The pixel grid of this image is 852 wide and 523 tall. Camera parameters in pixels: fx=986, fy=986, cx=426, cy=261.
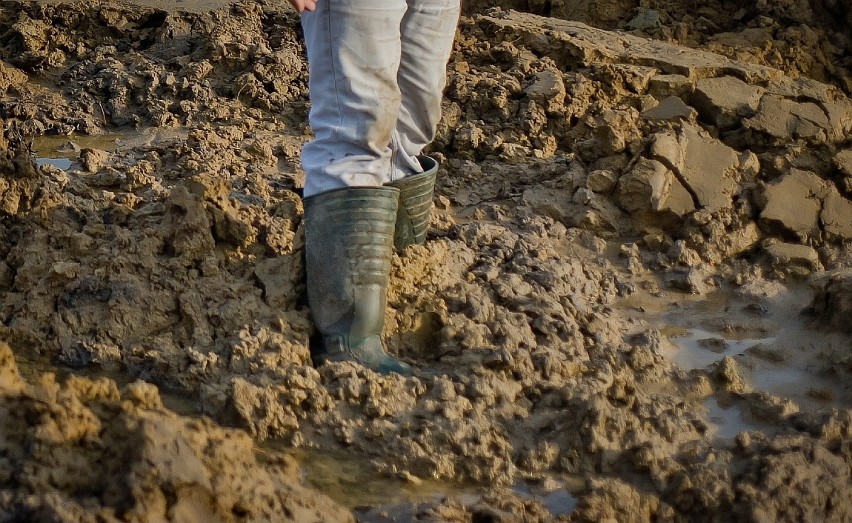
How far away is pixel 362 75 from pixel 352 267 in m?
0.51

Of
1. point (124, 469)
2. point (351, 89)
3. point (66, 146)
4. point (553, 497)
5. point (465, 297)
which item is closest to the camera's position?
point (124, 469)

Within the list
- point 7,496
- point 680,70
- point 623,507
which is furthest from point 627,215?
point 7,496

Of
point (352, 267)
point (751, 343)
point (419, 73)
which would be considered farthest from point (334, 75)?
point (751, 343)

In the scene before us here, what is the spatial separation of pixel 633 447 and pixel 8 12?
4.28m

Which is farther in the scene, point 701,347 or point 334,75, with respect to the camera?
point 701,347

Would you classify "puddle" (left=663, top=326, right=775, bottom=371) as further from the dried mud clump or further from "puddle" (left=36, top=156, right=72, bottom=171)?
"puddle" (left=36, top=156, right=72, bottom=171)

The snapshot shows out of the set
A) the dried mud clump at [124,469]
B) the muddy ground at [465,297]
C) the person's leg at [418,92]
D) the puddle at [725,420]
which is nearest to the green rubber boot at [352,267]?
the muddy ground at [465,297]

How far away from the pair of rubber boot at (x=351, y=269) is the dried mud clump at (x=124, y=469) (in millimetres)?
660

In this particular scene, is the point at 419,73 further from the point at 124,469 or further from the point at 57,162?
the point at 57,162

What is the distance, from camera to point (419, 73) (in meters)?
2.89

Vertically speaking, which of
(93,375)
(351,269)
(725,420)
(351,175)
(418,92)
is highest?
(418,92)

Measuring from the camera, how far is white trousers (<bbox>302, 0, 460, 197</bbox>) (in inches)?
100

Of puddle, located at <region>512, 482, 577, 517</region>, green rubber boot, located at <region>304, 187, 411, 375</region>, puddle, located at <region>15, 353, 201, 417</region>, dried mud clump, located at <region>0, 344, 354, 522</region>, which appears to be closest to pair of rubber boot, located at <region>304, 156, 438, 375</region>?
green rubber boot, located at <region>304, 187, 411, 375</region>

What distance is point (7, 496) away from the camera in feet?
5.80
